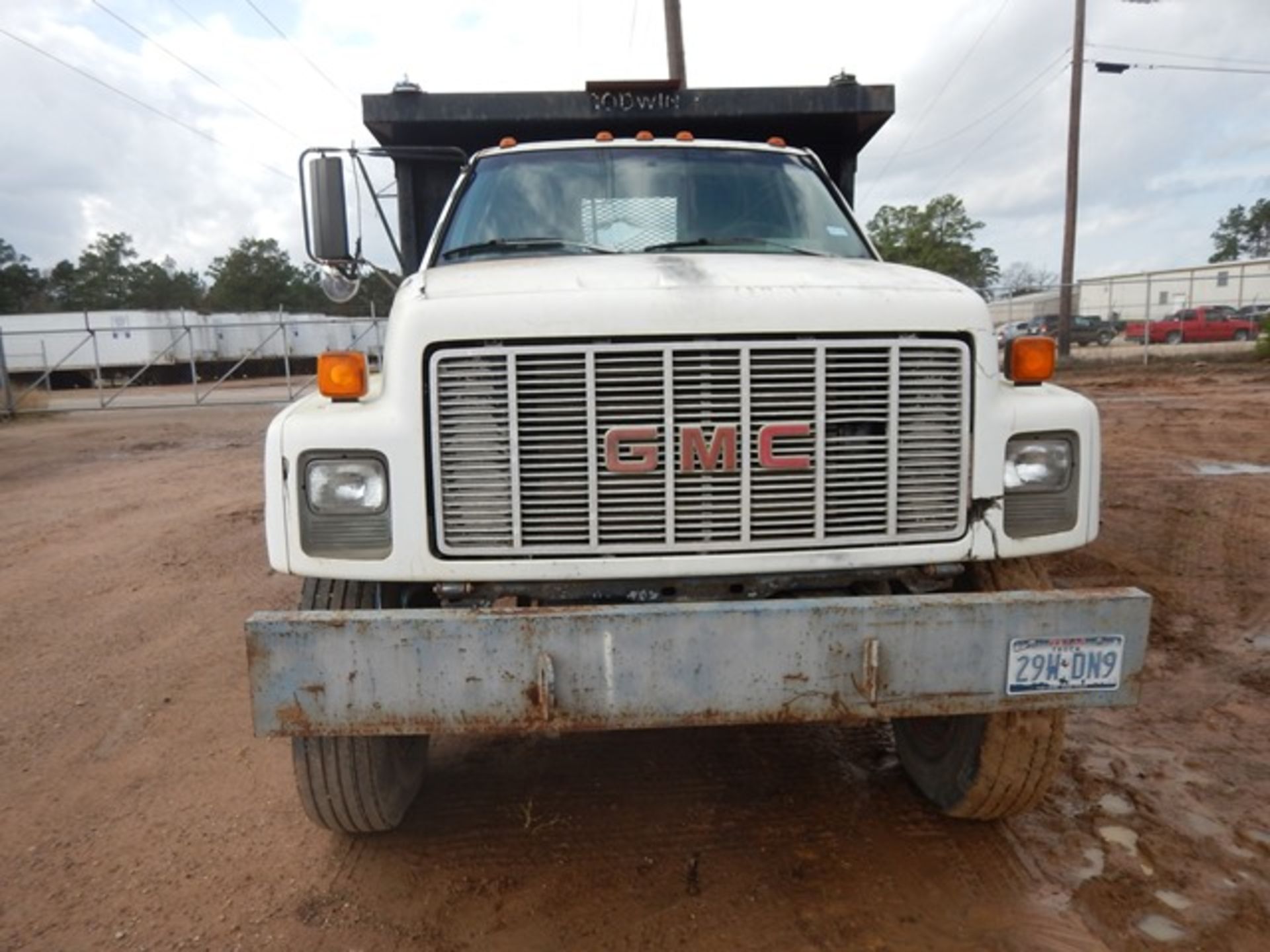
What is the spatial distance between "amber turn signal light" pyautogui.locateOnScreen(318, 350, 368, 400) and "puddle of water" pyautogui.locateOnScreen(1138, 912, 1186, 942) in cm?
271

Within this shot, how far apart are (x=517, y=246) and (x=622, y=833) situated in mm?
2247

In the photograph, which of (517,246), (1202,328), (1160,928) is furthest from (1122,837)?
(1202,328)

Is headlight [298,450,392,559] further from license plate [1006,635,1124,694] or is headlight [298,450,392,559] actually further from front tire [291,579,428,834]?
license plate [1006,635,1124,694]

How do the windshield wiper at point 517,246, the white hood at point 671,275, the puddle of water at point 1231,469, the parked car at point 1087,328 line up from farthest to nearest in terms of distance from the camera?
the parked car at point 1087,328
the puddle of water at point 1231,469
the windshield wiper at point 517,246
the white hood at point 671,275

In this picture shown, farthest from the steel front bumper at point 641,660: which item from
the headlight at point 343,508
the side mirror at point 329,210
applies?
the side mirror at point 329,210

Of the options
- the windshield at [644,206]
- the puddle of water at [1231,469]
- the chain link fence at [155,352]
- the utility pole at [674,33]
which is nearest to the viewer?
the windshield at [644,206]

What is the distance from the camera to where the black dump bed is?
17.6 feet

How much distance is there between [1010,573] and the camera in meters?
2.93

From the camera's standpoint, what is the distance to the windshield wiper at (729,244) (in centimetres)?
375

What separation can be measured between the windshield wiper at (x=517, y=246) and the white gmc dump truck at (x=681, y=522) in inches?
32.3

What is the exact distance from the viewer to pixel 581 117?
17.9 feet

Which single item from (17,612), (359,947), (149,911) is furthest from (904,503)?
(17,612)

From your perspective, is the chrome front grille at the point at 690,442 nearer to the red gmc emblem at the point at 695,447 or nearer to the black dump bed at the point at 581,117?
the red gmc emblem at the point at 695,447

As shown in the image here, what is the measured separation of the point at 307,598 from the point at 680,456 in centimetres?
122
